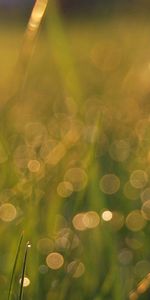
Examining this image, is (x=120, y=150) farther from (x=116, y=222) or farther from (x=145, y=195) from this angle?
(x=116, y=222)

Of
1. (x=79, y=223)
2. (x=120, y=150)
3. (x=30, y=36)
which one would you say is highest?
(x=30, y=36)

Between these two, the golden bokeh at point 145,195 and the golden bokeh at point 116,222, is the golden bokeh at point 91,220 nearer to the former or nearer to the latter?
the golden bokeh at point 116,222

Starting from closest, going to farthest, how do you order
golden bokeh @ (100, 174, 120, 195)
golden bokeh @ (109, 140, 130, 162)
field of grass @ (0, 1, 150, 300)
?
field of grass @ (0, 1, 150, 300) → golden bokeh @ (100, 174, 120, 195) → golden bokeh @ (109, 140, 130, 162)

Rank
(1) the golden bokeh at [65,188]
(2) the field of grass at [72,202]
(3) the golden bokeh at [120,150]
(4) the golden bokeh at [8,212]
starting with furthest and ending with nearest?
(3) the golden bokeh at [120,150] → (1) the golden bokeh at [65,188] → (4) the golden bokeh at [8,212] → (2) the field of grass at [72,202]

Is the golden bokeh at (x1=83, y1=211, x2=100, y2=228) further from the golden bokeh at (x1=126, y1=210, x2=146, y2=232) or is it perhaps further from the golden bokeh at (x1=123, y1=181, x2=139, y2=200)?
the golden bokeh at (x1=123, y1=181, x2=139, y2=200)

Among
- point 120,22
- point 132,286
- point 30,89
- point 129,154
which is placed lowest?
point 120,22

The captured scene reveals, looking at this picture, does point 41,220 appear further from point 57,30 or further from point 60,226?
point 57,30

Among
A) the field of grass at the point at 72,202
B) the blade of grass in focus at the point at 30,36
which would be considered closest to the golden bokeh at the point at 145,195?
the field of grass at the point at 72,202

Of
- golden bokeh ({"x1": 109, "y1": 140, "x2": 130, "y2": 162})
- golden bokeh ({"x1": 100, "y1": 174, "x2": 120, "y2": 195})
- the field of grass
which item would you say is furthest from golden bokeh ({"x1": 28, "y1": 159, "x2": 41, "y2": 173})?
golden bokeh ({"x1": 109, "y1": 140, "x2": 130, "y2": 162})

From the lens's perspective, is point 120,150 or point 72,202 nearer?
point 72,202

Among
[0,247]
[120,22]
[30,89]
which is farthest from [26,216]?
[120,22]

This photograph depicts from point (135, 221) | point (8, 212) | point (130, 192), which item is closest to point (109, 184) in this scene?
point (130, 192)
